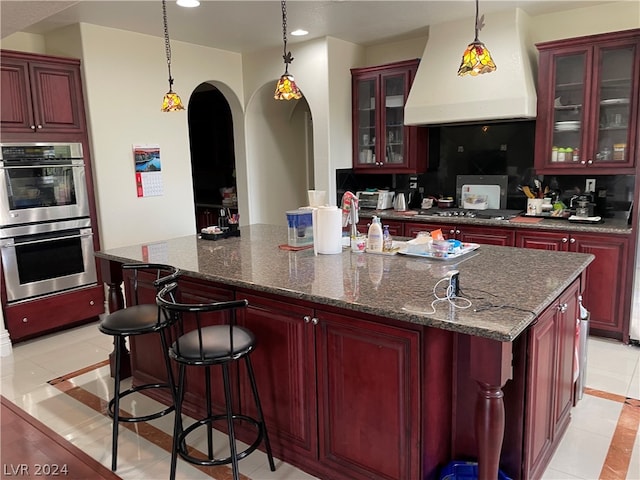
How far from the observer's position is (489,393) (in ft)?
5.65

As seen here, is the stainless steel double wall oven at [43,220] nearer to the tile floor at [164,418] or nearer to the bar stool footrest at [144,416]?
the tile floor at [164,418]

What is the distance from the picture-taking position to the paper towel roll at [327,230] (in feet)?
8.80

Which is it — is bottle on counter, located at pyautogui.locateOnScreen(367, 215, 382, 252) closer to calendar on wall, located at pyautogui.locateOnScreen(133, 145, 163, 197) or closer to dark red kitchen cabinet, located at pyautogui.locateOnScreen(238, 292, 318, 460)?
dark red kitchen cabinet, located at pyautogui.locateOnScreen(238, 292, 318, 460)

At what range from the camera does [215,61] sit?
5.34m

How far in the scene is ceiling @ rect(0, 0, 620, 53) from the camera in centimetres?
385

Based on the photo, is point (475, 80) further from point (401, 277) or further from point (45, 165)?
point (45, 165)

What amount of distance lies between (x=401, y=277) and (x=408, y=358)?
46 centimetres

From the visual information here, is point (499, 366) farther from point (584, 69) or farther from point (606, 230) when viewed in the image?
point (584, 69)

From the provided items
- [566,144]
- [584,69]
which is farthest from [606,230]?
[584,69]

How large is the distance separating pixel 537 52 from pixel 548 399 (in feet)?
11.1

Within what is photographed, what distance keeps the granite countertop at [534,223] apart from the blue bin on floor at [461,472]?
2.43 metres

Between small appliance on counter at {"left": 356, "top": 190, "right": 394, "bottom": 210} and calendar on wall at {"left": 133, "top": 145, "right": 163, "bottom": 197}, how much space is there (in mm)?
2109

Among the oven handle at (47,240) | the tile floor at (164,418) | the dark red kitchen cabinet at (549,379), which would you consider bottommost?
the tile floor at (164,418)

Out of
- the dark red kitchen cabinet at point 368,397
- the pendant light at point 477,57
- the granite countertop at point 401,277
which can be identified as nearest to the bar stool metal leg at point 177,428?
the granite countertop at point 401,277
